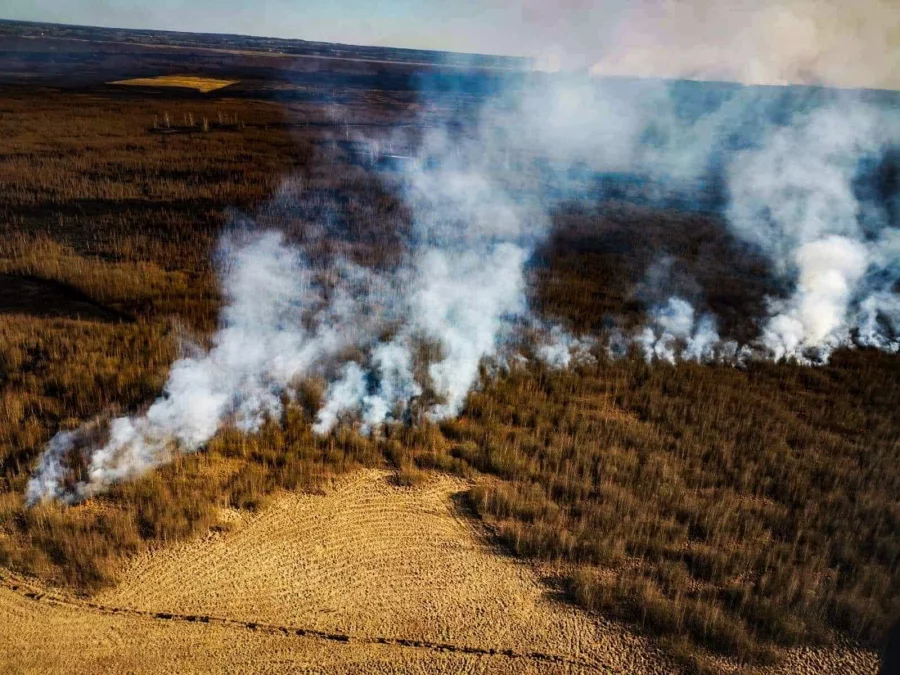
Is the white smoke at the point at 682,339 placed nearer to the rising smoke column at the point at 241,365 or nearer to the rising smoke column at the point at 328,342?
the rising smoke column at the point at 328,342

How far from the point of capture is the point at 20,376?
9.84m

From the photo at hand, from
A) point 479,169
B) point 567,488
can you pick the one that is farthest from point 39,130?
point 567,488

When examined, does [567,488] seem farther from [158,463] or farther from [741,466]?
[158,463]

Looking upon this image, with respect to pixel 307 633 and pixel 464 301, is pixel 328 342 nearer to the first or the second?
pixel 464 301

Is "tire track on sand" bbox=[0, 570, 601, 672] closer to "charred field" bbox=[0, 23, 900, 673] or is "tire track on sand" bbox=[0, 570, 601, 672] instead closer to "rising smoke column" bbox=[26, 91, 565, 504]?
"charred field" bbox=[0, 23, 900, 673]

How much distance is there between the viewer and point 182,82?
6569 cm

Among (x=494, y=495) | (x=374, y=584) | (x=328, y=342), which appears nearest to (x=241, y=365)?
(x=328, y=342)

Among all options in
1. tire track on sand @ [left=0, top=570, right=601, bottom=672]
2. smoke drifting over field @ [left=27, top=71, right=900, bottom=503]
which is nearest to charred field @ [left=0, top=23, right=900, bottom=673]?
tire track on sand @ [left=0, top=570, right=601, bottom=672]

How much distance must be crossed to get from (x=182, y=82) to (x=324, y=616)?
239 feet

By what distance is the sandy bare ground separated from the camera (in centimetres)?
537

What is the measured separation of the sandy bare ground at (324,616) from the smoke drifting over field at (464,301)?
1872mm

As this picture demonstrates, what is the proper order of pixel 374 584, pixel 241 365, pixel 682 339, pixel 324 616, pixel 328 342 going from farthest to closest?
pixel 682 339 → pixel 328 342 → pixel 241 365 → pixel 374 584 → pixel 324 616

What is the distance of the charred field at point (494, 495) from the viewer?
5.73 metres

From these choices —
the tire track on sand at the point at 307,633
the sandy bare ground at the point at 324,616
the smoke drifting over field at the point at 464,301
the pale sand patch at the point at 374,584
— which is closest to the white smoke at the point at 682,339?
the smoke drifting over field at the point at 464,301
